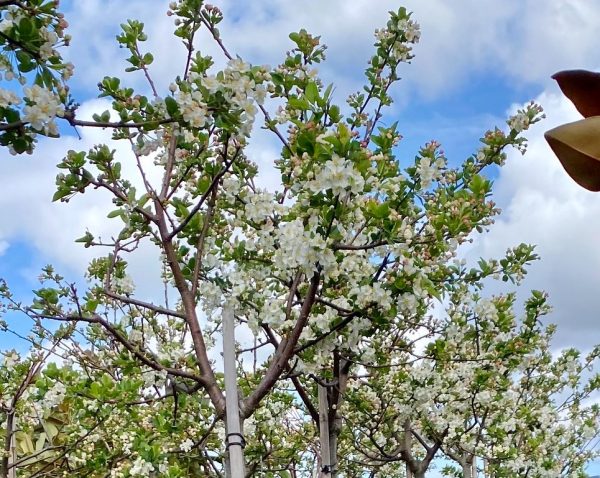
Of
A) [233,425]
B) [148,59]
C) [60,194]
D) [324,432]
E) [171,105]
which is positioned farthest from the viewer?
[324,432]

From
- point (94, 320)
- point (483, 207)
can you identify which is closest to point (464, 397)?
point (483, 207)

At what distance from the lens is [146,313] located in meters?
5.38

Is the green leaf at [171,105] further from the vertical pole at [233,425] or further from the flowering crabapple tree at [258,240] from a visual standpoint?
the vertical pole at [233,425]

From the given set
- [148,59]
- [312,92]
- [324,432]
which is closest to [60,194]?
[148,59]

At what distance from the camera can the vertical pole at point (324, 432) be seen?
3725mm

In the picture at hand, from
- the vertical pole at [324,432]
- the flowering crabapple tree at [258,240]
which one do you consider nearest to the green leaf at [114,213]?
the flowering crabapple tree at [258,240]

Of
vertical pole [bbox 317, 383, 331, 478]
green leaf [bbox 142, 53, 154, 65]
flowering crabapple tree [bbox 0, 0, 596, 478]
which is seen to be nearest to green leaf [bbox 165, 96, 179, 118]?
flowering crabapple tree [bbox 0, 0, 596, 478]

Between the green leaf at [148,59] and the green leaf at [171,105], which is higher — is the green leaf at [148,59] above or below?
above

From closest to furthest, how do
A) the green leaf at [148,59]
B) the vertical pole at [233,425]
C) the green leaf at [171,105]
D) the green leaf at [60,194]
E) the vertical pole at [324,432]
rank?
the green leaf at [171,105], the green leaf at [60,194], the vertical pole at [233,425], the green leaf at [148,59], the vertical pole at [324,432]

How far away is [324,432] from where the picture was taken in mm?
3857

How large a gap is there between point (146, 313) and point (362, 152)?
134 inches

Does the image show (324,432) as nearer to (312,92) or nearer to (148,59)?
(312,92)

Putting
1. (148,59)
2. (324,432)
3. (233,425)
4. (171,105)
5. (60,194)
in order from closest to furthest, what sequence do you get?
(171,105)
(60,194)
(233,425)
(148,59)
(324,432)

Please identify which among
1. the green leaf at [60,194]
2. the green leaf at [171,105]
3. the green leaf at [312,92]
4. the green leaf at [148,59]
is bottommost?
the green leaf at [171,105]
